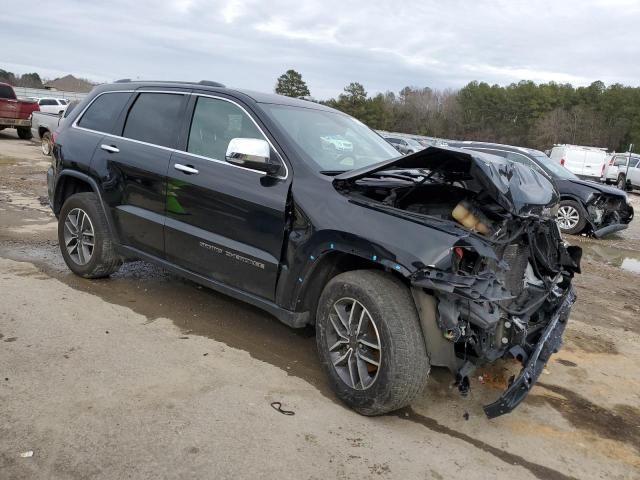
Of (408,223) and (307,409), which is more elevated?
(408,223)

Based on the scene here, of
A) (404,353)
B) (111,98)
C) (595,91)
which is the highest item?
(595,91)

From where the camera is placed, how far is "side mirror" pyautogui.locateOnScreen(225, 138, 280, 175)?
11.9 feet

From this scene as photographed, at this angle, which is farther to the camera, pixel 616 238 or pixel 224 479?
pixel 616 238

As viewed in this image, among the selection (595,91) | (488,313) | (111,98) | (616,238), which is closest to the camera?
(488,313)

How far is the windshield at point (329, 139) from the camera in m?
3.98

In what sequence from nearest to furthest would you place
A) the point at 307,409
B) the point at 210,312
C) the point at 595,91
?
the point at 307,409 → the point at 210,312 → the point at 595,91

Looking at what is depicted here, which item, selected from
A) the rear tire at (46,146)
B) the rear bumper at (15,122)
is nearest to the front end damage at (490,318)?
the rear tire at (46,146)

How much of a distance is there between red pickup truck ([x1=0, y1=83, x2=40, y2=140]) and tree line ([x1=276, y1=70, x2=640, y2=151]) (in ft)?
152

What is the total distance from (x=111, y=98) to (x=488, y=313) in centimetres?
409

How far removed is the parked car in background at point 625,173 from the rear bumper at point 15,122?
975 inches

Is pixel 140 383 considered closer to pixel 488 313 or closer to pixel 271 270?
pixel 271 270

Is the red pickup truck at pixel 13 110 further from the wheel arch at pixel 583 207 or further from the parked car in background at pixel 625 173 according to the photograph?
the parked car in background at pixel 625 173

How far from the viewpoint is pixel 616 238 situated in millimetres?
11727

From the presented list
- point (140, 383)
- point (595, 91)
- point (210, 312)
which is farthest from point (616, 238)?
point (595, 91)
